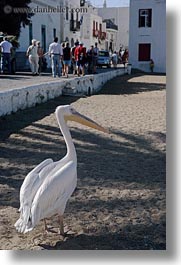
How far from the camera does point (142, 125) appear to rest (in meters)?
9.16

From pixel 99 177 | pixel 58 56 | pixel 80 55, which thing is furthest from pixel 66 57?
pixel 99 177

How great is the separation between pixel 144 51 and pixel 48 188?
23129 millimetres

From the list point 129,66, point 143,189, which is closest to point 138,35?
point 129,66

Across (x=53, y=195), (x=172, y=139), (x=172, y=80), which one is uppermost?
(x=172, y=80)

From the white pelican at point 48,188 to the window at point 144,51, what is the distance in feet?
67.2

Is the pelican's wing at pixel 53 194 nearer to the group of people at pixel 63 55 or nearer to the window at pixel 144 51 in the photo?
the group of people at pixel 63 55

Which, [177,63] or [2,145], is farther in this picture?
[2,145]

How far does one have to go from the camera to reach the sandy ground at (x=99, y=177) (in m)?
4.09

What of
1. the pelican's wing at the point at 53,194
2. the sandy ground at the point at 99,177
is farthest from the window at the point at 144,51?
the pelican's wing at the point at 53,194

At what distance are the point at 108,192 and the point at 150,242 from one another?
119 centimetres

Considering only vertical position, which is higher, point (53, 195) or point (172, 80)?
point (172, 80)

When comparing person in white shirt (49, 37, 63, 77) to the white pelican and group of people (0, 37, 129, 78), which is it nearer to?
group of people (0, 37, 129, 78)

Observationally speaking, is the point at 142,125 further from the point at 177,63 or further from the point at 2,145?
the point at 177,63

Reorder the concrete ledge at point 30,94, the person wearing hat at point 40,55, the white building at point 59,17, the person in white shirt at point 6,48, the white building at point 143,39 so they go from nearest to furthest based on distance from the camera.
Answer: the white building at point 59,17, the concrete ledge at point 30,94, the person wearing hat at point 40,55, the person in white shirt at point 6,48, the white building at point 143,39
